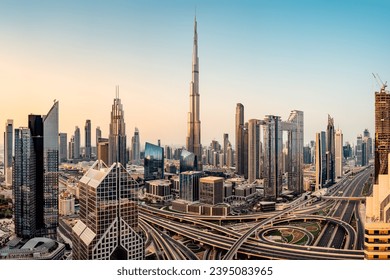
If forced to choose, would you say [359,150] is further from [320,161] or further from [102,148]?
[102,148]

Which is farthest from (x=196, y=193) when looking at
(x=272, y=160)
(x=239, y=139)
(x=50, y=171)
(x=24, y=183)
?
(x=24, y=183)

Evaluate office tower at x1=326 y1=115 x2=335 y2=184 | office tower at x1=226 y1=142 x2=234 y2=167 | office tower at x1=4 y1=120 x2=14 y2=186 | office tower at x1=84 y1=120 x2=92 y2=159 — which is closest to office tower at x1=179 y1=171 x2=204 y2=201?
office tower at x1=226 y1=142 x2=234 y2=167

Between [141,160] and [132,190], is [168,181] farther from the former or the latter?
[132,190]

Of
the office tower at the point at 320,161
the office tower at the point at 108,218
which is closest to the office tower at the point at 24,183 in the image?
the office tower at the point at 108,218

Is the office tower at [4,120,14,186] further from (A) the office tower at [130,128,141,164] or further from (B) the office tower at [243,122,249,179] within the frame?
(B) the office tower at [243,122,249,179]

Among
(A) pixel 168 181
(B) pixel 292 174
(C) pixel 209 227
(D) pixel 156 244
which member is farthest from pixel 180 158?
(B) pixel 292 174

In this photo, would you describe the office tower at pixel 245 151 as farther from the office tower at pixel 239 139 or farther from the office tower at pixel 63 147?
the office tower at pixel 63 147
